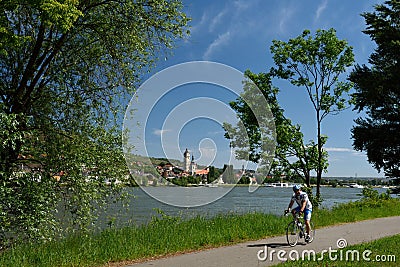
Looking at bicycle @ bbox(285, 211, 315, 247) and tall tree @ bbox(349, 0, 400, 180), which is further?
tall tree @ bbox(349, 0, 400, 180)

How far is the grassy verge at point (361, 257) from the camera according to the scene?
8594 mm

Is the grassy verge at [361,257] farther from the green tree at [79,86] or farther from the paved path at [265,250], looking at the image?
the green tree at [79,86]

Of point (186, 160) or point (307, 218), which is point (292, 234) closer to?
point (307, 218)

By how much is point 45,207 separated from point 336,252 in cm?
690

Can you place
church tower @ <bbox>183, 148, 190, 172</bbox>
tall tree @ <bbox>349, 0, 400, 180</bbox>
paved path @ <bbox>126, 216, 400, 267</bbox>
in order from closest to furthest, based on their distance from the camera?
1. paved path @ <bbox>126, 216, 400, 267</bbox>
2. church tower @ <bbox>183, 148, 190, 172</bbox>
3. tall tree @ <bbox>349, 0, 400, 180</bbox>

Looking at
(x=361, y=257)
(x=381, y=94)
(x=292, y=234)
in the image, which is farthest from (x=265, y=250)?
(x=381, y=94)

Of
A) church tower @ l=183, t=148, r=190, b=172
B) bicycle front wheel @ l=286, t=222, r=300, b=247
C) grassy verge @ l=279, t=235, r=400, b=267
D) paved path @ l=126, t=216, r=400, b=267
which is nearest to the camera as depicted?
grassy verge @ l=279, t=235, r=400, b=267

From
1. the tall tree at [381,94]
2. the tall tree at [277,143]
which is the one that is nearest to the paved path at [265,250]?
the tall tree at [277,143]

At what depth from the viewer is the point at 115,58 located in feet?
42.7

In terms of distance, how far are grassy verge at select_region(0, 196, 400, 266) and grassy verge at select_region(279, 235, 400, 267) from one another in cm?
305

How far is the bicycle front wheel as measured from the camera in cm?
1135

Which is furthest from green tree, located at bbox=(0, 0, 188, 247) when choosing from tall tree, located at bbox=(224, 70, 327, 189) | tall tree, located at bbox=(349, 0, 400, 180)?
tall tree, located at bbox=(349, 0, 400, 180)

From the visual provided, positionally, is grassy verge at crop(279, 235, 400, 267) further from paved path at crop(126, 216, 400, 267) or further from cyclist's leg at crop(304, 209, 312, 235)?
cyclist's leg at crop(304, 209, 312, 235)

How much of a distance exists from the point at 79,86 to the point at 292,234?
7.18m
